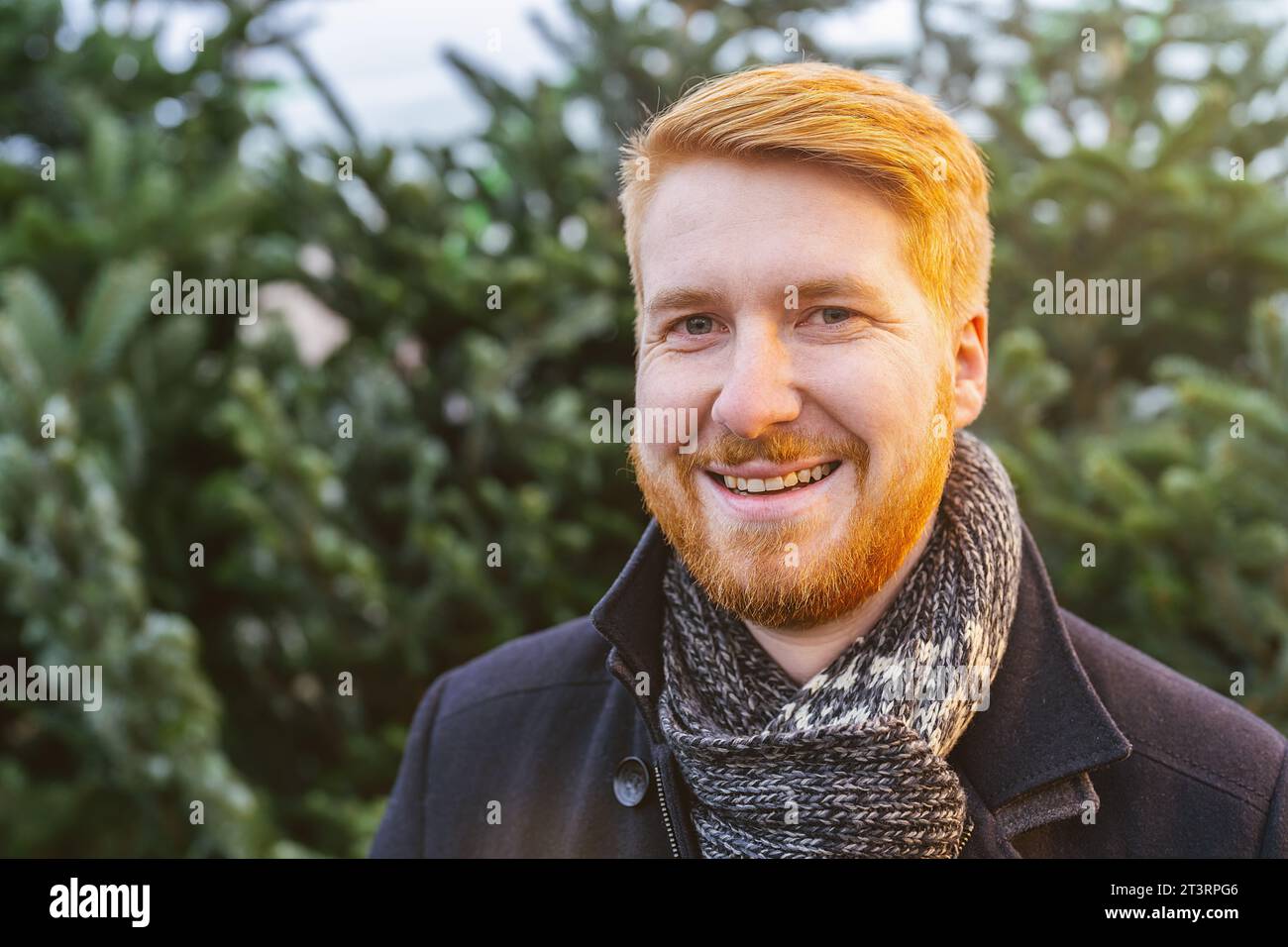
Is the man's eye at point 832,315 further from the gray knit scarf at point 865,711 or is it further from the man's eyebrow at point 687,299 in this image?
the gray knit scarf at point 865,711

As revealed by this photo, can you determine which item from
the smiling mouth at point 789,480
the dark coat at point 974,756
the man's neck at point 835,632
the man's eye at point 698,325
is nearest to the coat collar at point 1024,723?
the dark coat at point 974,756

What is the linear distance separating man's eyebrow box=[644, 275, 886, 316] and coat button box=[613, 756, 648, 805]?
668mm

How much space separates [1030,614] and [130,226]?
238 centimetres

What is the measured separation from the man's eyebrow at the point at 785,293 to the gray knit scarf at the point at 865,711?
34cm

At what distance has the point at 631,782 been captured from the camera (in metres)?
1.61

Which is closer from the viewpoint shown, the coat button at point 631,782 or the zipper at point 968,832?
the zipper at point 968,832

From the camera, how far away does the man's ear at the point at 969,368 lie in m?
1.51

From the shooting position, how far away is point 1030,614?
1.52m

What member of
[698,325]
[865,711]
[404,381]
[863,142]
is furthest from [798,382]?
[404,381]

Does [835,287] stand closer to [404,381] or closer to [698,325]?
[698,325]

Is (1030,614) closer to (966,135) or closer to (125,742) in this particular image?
(966,135)

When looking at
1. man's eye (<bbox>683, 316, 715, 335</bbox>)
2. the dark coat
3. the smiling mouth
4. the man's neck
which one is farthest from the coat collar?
man's eye (<bbox>683, 316, 715, 335</bbox>)
